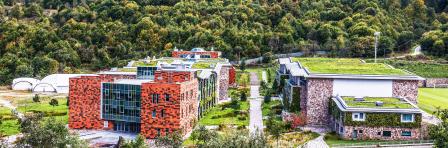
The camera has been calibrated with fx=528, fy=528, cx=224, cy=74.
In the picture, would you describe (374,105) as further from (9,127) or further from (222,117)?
(9,127)

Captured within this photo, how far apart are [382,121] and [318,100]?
6.52m

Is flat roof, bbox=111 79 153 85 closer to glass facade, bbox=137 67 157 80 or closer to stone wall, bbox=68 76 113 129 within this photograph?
stone wall, bbox=68 76 113 129

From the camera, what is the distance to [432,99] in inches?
2057

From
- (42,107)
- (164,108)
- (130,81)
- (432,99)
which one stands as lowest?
(42,107)

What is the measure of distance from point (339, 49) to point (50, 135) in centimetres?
5977

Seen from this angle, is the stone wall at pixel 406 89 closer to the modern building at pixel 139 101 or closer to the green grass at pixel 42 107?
the modern building at pixel 139 101

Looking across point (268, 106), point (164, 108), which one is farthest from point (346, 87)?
point (164, 108)

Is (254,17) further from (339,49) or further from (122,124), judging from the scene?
(122,124)

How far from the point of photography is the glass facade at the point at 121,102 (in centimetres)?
3783

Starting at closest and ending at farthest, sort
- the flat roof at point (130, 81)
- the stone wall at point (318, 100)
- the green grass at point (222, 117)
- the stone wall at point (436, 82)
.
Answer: the flat roof at point (130, 81)
the stone wall at point (318, 100)
the green grass at point (222, 117)
the stone wall at point (436, 82)

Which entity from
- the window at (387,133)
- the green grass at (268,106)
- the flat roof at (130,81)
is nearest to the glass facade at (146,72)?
the flat roof at (130,81)

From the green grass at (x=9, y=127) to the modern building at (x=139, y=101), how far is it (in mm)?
4083

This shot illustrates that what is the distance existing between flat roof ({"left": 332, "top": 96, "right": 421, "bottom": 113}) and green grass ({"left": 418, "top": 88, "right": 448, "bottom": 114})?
7.19m

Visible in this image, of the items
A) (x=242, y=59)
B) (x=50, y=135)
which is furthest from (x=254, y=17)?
(x=50, y=135)
